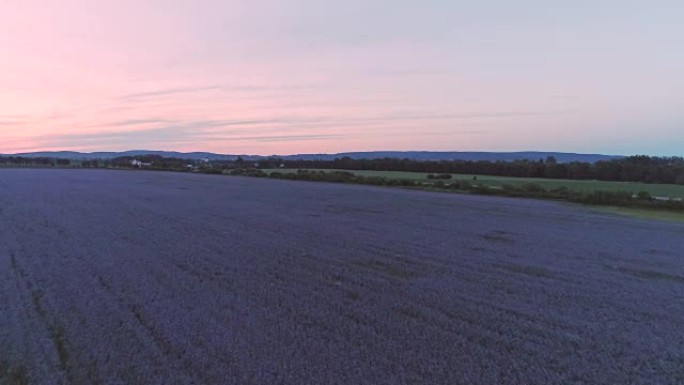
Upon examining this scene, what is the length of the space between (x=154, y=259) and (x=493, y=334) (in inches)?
281

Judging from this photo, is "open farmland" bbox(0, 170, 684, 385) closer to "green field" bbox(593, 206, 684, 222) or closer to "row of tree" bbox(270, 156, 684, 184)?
"green field" bbox(593, 206, 684, 222)

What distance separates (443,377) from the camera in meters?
5.05

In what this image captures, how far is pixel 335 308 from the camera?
749 centimetres

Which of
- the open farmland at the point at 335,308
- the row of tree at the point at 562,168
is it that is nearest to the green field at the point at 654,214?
the open farmland at the point at 335,308

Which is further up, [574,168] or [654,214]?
[574,168]

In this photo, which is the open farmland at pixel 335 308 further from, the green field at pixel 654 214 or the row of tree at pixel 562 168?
the row of tree at pixel 562 168

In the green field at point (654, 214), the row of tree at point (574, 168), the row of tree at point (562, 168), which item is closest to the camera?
the green field at point (654, 214)

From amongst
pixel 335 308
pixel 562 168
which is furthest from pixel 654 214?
pixel 562 168

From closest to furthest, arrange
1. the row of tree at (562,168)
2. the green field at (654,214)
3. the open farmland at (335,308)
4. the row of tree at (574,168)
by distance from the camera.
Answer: the open farmland at (335,308) < the green field at (654,214) < the row of tree at (574,168) < the row of tree at (562,168)

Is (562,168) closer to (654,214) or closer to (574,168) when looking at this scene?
(574,168)

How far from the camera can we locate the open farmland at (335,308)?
5262 mm

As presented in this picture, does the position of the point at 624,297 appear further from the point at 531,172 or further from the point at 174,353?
the point at 531,172

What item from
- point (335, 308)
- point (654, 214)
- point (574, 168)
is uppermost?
point (574, 168)

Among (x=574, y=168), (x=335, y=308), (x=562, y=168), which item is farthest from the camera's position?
(x=562, y=168)
